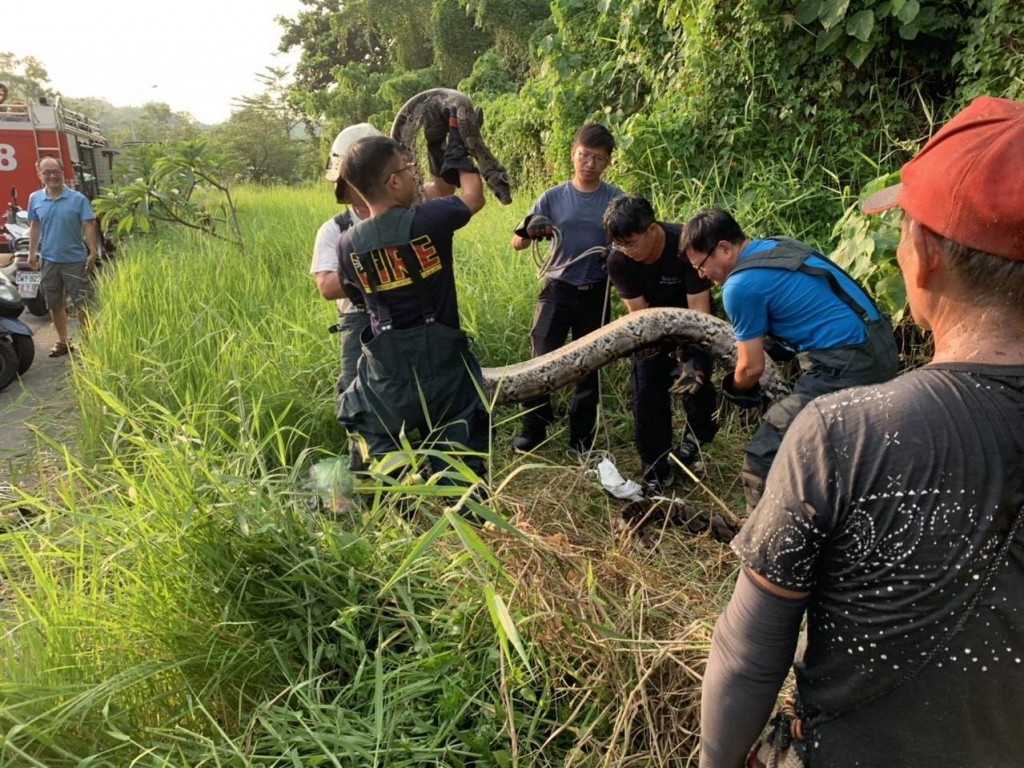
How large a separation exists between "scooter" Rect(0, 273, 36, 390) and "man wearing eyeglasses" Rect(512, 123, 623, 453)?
15.1ft

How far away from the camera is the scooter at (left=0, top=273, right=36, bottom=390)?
18.1ft

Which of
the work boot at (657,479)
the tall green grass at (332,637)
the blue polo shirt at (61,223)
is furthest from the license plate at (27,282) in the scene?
the work boot at (657,479)

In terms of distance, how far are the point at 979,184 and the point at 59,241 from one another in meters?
7.63

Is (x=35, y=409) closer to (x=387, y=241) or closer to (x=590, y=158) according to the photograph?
(x=387, y=241)

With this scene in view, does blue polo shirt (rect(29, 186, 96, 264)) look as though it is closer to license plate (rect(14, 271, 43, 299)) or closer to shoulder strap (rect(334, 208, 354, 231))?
license plate (rect(14, 271, 43, 299))

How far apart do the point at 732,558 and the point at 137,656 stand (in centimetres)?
220

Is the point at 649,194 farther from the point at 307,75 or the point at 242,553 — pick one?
the point at 307,75

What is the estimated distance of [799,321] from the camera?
252 cm

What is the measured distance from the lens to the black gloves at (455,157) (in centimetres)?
276

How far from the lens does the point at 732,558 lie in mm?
2756

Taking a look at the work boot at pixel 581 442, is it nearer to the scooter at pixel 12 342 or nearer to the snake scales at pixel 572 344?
the snake scales at pixel 572 344

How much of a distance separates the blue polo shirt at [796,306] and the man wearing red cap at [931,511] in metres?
1.57

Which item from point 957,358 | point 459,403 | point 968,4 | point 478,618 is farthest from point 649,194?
point 957,358

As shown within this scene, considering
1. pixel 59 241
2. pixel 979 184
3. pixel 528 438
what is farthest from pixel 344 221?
pixel 59 241
